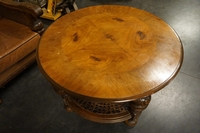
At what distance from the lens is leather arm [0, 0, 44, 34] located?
1.36 metres

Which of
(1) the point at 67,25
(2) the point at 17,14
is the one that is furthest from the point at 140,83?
(2) the point at 17,14

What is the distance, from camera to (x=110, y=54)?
3.10 feet

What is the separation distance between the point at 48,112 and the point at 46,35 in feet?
2.09

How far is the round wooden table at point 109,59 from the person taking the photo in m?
0.80

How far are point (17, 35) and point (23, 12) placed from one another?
194 mm

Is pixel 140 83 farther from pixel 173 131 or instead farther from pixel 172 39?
pixel 173 131

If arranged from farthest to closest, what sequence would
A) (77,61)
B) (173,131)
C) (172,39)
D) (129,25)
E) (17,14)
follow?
(17,14) → (173,131) → (129,25) → (172,39) → (77,61)

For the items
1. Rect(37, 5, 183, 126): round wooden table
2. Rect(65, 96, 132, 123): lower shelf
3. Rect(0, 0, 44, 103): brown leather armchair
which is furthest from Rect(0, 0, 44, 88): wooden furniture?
Rect(65, 96, 132, 123): lower shelf

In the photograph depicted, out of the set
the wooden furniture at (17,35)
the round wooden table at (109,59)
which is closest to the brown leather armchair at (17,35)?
the wooden furniture at (17,35)

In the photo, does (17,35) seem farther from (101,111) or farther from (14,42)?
(101,111)

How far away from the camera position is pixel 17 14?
4.84ft

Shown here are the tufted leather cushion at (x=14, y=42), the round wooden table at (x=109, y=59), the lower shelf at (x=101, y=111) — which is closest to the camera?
the round wooden table at (x=109, y=59)

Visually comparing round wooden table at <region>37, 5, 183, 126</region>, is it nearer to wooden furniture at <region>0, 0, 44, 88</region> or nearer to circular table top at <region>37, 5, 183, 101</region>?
circular table top at <region>37, 5, 183, 101</region>

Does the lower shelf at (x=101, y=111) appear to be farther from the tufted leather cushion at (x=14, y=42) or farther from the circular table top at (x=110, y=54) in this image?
the tufted leather cushion at (x=14, y=42)
